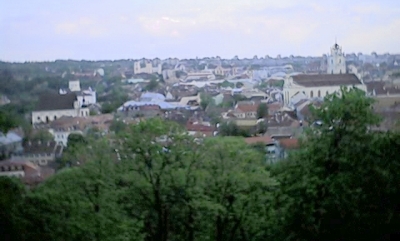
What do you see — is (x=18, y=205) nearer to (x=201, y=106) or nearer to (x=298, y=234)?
(x=298, y=234)

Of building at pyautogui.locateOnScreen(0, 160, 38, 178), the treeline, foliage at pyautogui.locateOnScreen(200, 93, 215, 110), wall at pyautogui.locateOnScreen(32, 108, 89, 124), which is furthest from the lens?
foliage at pyautogui.locateOnScreen(200, 93, 215, 110)

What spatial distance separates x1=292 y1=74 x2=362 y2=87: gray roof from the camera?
537 cm

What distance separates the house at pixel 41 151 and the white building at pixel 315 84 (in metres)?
2.34

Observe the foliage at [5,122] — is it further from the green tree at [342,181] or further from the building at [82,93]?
the green tree at [342,181]

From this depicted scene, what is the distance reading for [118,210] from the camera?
371 cm

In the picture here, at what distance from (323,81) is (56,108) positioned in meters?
2.69

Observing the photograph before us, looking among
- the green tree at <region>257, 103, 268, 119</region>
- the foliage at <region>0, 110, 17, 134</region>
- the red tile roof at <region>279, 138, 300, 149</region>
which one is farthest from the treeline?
the green tree at <region>257, 103, 268, 119</region>

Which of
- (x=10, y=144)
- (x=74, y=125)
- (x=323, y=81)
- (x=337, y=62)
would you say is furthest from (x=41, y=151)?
(x=337, y=62)

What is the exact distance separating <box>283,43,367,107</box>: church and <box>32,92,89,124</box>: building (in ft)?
6.97

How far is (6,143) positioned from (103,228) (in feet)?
5.63

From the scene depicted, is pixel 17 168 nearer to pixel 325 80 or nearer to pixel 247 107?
pixel 247 107

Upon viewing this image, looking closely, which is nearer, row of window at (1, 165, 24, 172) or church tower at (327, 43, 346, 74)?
row of window at (1, 165, 24, 172)

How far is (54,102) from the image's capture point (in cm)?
530

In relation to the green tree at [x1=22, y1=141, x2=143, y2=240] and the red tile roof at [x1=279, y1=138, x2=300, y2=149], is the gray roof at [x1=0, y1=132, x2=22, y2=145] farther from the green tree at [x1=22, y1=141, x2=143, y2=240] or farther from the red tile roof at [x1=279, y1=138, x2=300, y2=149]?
the red tile roof at [x1=279, y1=138, x2=300, y2=149]
